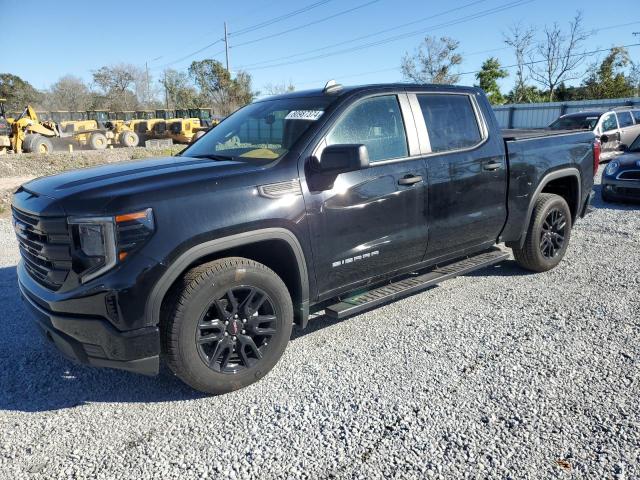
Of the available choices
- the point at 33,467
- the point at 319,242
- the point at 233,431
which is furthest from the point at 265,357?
the point at 33,467

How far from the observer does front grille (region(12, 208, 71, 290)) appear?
9.09 feet

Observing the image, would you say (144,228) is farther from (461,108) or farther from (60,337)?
(461,108)

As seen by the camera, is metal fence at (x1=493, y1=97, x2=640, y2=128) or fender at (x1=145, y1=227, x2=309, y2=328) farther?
metal fence at (x1=493, y1=97, x2=640, y2=128)

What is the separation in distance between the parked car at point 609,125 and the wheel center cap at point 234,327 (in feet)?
42.1

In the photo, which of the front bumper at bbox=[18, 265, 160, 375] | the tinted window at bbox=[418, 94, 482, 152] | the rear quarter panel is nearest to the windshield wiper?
the front bumper at bbox=[18, 265, 160, 375]

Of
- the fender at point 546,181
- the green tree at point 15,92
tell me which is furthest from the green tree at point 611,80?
the green tree at point 15,92

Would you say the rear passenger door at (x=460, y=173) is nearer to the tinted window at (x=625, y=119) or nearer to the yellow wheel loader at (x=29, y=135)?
the tinted window at (x=625, y=119)

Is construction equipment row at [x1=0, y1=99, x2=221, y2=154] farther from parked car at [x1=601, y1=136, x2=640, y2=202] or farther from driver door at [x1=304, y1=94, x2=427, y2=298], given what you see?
driver door at [x1=304, y1=94, x2=427, y2=298]

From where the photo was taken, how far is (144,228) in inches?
106

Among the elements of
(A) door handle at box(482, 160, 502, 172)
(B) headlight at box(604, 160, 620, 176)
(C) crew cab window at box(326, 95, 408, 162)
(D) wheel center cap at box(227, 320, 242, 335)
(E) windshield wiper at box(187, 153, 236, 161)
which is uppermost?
(C) crew cab window at box(326, 95, 408, 162)

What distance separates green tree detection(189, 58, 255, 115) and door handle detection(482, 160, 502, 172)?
53.6 meters

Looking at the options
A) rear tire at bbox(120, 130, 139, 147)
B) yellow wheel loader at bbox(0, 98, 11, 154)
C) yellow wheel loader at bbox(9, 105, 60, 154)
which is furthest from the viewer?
rear tire at bbox(120, 130, 139, 147)

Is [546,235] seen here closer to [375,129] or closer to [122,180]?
[375,129]

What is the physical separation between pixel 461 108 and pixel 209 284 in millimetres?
2865
